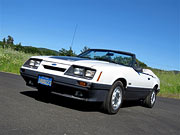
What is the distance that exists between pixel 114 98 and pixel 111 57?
1.37m

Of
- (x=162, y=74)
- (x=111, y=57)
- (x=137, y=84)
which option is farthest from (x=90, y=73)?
(x=162, y=74)

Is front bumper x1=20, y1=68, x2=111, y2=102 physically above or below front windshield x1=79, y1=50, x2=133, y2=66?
below

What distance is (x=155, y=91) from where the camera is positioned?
25.3 feet

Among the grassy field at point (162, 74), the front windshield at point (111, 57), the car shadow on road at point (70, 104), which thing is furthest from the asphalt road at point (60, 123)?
the grassy field at point (162, 74)

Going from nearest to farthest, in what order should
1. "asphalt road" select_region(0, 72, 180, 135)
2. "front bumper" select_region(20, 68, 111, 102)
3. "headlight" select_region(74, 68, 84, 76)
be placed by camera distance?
1. "asphalt road" select_region(0, 72, 180, 135)
2. "front bumper" select_region(20, 68, 111, 102)
3. "headlight" select_region(74, 68, 84, 76)

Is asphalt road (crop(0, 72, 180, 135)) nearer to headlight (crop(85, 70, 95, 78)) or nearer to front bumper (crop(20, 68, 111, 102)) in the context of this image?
front bumper (crop(20, 68, 111, 102))

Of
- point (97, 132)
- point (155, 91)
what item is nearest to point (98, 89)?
point (97, 132)

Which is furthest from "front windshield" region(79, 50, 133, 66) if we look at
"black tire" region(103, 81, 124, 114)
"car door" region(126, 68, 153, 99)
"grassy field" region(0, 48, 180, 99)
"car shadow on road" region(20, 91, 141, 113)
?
→ "grassy field" region(0, 48, 180, 99)

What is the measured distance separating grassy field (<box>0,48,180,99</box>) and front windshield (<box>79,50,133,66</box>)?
8047 millimetres

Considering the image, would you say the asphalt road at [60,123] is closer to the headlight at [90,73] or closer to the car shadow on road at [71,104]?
the car shadow on road at [71,104]

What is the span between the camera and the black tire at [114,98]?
16.2ft

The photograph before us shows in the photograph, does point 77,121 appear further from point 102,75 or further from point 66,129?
point 102,75

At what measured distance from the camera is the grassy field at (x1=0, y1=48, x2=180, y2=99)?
1565 centimetres

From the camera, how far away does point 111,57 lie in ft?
20.4
